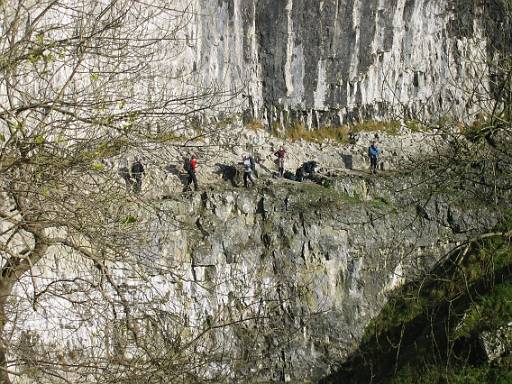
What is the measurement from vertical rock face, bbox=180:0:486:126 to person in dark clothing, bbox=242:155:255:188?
2.81 meters

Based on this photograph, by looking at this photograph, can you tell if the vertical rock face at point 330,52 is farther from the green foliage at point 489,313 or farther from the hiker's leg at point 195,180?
the green foliage at point 489,313

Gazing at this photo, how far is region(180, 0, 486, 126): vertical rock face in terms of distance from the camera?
65.9 feet


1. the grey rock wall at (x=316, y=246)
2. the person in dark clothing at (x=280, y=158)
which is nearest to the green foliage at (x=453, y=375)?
the grey rock wall at (x=316, y=246)

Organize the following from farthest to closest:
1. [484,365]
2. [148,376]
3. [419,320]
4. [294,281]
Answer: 1. [294,281]
2. [419,320]
3. [484,365]
4. [148,376]

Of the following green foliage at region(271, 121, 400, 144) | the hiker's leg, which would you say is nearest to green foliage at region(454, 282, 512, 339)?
the hiker's leg

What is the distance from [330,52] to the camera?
20719 millimetres

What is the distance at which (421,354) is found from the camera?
453 inches

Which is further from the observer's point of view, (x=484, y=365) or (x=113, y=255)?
(x=484, y=365)

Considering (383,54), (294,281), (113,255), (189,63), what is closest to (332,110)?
(383,54)

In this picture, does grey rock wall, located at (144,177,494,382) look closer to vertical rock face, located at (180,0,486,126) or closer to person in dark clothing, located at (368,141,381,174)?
person in dark clothing, located at (368,141,381,174)

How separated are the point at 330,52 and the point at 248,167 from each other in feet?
16.8

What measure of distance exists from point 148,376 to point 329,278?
12995 millimetres

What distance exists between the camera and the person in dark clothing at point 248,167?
17391 millimetres

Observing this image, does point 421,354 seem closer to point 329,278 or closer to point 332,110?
point 329,278
